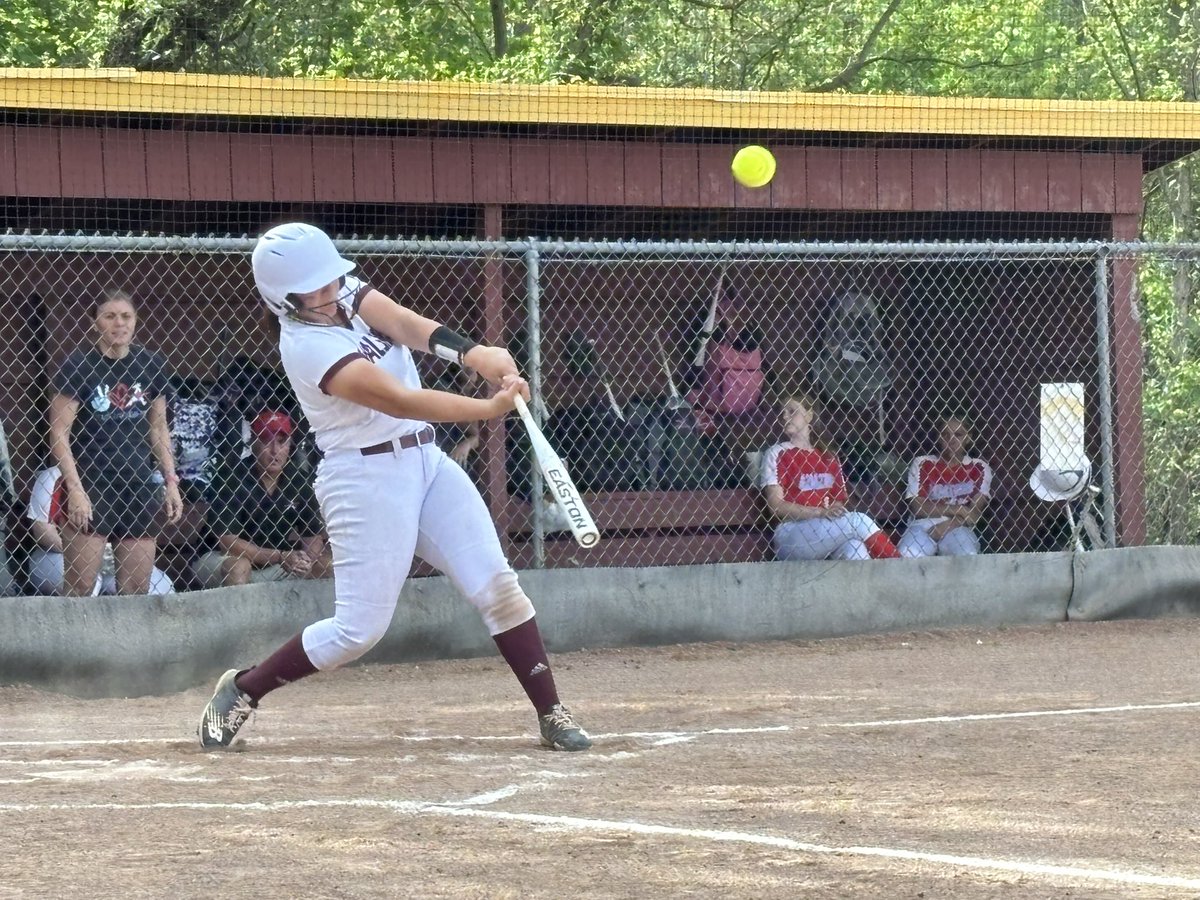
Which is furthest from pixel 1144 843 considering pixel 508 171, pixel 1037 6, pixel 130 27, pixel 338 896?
pixel 1037 6

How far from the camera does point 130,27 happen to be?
57.9ft

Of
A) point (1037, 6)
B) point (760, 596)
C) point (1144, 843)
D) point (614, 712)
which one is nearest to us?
point (1144, 843)

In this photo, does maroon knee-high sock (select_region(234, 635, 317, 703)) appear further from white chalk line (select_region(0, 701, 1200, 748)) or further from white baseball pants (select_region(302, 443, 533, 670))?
white chalk line (select_region(0, 701, 1200, 748))

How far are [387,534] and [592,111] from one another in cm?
446

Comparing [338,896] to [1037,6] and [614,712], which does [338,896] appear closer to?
[614,712]

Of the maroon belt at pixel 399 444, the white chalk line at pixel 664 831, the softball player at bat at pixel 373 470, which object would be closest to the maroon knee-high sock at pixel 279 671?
the softball player at bat at pixel 373 470

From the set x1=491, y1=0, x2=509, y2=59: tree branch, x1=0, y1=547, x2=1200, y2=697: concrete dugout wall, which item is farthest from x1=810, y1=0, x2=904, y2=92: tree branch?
x1=0, y1=547, x2=1200, y2=697: concrete dugout wall

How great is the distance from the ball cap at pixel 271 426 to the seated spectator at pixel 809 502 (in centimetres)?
254

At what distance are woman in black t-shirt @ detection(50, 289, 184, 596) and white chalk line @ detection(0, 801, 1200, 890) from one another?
3.08 meters

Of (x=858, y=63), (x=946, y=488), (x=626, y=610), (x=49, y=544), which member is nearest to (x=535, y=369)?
(x=626, y=610)

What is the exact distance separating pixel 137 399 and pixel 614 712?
2.66 metres

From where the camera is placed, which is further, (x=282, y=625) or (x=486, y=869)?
(x=282, y=625)

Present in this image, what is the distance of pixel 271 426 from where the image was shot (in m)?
8.45

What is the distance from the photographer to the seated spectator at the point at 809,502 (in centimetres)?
894
